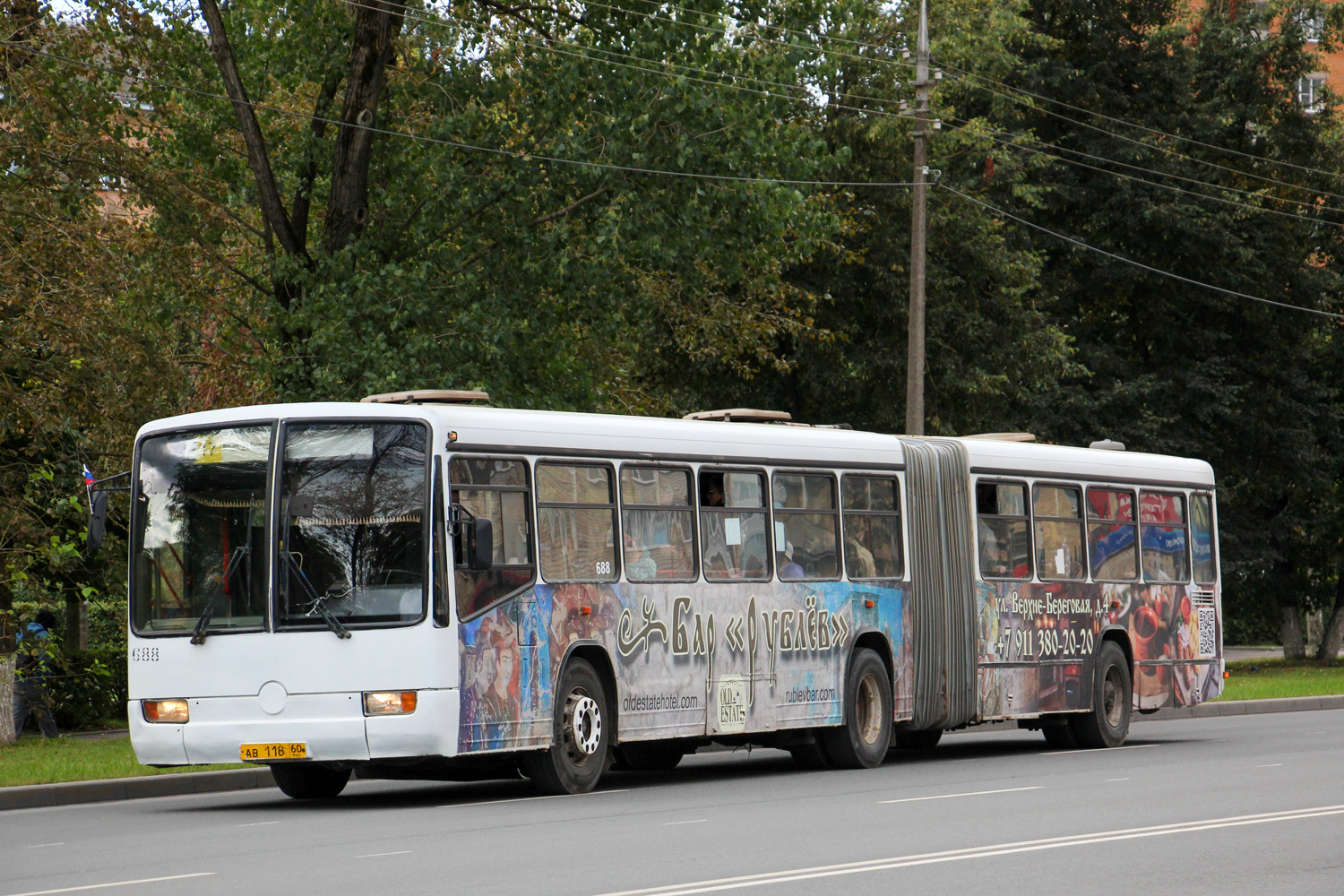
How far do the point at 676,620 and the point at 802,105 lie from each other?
1729cm

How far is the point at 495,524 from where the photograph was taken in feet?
48.8

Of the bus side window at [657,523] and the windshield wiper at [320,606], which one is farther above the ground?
the bus side window at [657,523]

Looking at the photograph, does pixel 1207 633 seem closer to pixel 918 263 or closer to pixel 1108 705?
pixel 1108 705

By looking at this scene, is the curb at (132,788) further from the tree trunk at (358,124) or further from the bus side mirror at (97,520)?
the tree trunk at (358,124)

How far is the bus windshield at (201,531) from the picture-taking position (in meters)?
14.6

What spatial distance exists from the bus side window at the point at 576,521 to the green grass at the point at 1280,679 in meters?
14.5

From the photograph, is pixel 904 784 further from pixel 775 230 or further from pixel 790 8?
pixel 790 8

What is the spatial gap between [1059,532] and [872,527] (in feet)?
9.96

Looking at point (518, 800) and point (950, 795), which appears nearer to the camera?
point (950, 795)

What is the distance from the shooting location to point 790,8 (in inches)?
1061

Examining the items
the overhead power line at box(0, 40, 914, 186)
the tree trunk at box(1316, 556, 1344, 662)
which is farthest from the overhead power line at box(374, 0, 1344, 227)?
the tree trunk at box(1316, 556, 1344, 662)

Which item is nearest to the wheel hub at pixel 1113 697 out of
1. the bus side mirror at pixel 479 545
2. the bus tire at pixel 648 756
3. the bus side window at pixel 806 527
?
the bus side window at pixel 806 527

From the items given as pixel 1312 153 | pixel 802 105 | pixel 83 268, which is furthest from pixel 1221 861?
pixel 1312 153

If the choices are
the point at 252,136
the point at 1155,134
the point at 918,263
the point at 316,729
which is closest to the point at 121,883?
the point at 316,729
